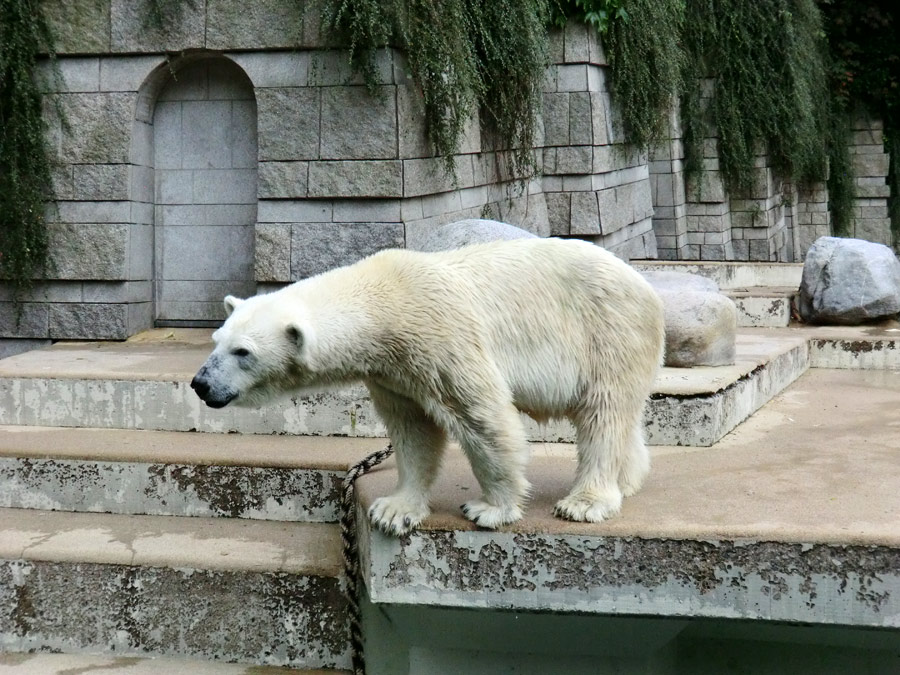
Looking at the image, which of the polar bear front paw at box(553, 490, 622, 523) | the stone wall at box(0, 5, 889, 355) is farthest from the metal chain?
the stone wall at box(0, 5, 889, 355)

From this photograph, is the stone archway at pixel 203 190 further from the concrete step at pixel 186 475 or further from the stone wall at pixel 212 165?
the concrete step at pixel 186 475

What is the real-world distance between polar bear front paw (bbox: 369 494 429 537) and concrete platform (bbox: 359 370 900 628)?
0.05m

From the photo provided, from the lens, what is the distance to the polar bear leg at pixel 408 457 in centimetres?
309

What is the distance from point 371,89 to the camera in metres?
6.05

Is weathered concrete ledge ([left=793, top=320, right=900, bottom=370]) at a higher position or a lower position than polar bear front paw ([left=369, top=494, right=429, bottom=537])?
higher

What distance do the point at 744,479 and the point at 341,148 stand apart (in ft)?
11.2

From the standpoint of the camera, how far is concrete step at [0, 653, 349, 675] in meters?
3.65

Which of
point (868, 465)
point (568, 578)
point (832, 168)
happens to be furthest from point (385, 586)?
point (832, 168)

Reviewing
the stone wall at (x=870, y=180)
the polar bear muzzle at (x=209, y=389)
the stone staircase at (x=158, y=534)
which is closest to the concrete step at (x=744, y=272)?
the stone staircase at (x=158, y=534)

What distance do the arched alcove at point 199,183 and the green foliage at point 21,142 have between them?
0.62 m

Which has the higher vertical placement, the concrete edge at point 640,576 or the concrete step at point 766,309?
the concrete step at point 766,309

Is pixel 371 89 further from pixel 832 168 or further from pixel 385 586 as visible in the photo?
pixel 832 168

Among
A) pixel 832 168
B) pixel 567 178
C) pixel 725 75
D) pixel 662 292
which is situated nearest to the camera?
pixel 662 292

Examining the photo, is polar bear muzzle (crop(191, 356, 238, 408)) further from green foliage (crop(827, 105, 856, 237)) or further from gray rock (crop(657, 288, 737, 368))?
green foliage (crop(827, 105, 856, 237))
